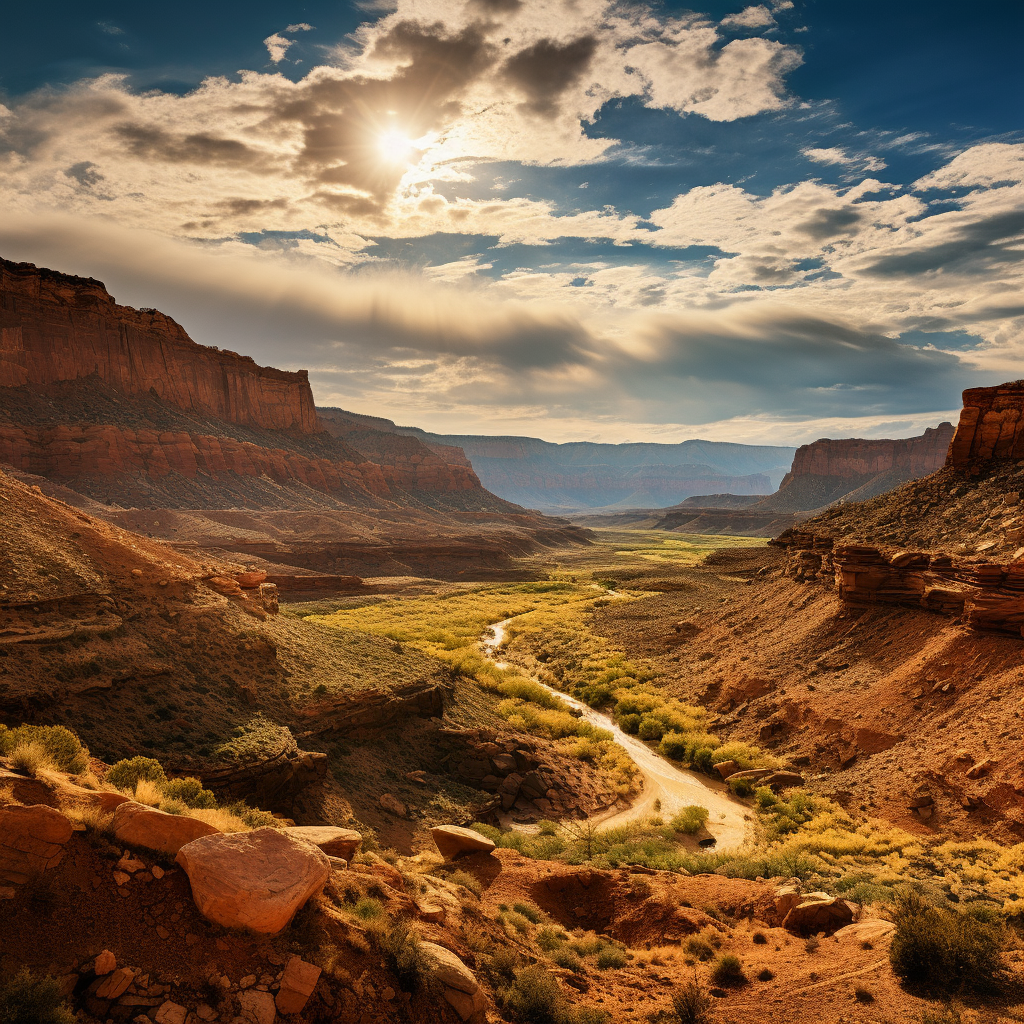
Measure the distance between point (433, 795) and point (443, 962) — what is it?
9984mm

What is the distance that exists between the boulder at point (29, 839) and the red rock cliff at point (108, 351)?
106211mm

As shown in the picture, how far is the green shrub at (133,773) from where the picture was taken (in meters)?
9.49

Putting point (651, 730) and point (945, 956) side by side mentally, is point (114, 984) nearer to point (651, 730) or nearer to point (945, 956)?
point (945, 956)

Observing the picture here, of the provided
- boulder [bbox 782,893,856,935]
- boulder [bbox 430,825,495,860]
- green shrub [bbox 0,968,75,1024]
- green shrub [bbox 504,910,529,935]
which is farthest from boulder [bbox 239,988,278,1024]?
boulder [bbox 782,893,856,935]

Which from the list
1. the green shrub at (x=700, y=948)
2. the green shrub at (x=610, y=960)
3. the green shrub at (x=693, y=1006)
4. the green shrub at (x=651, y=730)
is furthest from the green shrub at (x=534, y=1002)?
the green shrub at (x=651, y=730)

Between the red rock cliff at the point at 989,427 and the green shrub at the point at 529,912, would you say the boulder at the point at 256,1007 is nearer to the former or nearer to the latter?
the green shrub at the point at 529,912

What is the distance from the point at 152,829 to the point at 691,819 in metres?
15.3

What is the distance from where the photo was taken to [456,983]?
7617mm

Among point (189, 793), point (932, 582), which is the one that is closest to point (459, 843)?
point (189, 793)

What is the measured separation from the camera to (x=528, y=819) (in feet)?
59.0

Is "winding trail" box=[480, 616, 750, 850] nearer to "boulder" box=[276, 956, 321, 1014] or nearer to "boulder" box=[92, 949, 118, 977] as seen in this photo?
"boulder" box=[276, 956, 321, 1014]

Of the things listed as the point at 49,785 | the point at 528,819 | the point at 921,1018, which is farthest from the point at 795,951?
the point at 49,785

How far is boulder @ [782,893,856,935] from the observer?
1061 cm

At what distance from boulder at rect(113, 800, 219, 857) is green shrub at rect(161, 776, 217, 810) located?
2977mm
